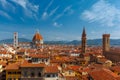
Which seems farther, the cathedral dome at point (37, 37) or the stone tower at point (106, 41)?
the cathedral dome at point (37, 37)

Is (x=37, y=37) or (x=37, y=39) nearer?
(x=37, y=39)

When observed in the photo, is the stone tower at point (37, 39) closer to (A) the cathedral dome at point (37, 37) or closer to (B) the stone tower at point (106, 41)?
(A) the cathedral dome at point (37, 37)

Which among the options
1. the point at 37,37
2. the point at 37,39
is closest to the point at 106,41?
the point at 37,39

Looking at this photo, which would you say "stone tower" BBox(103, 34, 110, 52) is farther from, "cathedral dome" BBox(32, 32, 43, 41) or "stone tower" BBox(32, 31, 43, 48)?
"cathedral dome" BBox(32, 32, 43, 41)

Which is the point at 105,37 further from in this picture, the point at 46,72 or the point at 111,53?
the point at 46,72

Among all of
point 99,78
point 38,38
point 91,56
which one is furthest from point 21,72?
point 38,38

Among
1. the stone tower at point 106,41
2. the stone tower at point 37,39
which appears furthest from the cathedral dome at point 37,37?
the stone tower at point 106,41

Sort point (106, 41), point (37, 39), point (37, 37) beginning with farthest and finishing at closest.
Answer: point (37, 37) → point (37, 39) → point (106, 41)

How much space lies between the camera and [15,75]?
156 feet

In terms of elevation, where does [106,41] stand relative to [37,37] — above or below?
below

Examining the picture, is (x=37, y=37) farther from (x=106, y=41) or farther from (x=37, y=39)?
(x=106, y=41)

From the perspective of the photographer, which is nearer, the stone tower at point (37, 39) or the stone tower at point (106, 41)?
the stone tower at point (106, 41)

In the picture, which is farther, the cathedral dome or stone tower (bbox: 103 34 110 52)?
the cathedral dome

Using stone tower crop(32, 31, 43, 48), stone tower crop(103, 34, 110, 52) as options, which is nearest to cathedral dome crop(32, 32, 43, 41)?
stone tower crop(32, 31, 43, 48)
